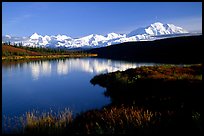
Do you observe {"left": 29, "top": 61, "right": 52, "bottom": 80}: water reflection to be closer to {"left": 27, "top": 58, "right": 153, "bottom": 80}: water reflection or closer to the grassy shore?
{"left": 27, "top": 58, "right": 153, "bottom": 80}: water reflection

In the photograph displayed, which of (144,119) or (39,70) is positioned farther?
(39,70)

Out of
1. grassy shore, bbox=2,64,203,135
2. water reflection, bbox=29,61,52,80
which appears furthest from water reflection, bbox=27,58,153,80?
grassy shore, bbox=2,64,203,135

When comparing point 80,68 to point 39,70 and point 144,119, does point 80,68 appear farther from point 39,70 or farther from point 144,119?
point 144,119

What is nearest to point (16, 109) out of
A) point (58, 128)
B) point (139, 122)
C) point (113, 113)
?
point (58, 128)

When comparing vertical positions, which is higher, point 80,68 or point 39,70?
point 80,68

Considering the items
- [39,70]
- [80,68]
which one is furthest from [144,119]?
[80,68]

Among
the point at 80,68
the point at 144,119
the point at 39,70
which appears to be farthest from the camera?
the point at 80,68

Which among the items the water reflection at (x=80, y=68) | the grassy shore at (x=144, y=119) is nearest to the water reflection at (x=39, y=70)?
the water reflection at (x=80, y=68)

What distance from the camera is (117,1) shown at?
21.9 feet

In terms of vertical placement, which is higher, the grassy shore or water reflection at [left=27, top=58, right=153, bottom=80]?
water reflection at [left=27, top=58, right=153, bottom=80]

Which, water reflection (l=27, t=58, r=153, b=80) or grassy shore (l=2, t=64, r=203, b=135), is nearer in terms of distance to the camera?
grassy shore (l=2, t=64, r=203, b=135)

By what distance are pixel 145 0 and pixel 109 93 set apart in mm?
22979

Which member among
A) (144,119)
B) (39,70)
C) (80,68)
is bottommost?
(144,119)

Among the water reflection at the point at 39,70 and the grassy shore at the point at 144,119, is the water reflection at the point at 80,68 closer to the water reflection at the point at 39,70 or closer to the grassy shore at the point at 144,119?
the water reflection at the point at 39,70
